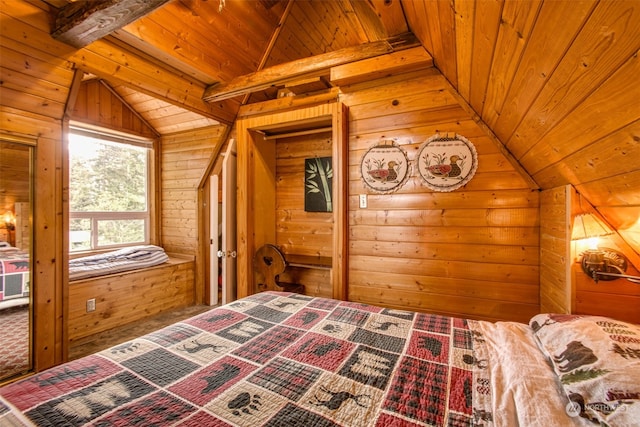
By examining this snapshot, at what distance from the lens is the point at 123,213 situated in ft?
12.1

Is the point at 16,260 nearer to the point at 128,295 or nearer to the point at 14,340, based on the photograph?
the point at 14,340

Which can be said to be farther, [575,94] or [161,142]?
[161,142]

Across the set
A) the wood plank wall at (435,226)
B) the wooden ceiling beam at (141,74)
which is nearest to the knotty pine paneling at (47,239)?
the wooden ceiling beam at (141,74)

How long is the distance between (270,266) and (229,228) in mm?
603

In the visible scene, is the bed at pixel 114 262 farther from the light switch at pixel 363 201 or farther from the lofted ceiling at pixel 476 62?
the light switch at pixel 363 201

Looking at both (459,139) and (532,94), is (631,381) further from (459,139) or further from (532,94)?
(459,139)

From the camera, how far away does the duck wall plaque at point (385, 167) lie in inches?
90.7

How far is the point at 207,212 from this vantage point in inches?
148

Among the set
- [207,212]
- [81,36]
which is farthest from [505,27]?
[207,212]

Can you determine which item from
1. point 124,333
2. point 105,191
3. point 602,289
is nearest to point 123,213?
point 105,191

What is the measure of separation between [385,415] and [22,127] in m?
2.63

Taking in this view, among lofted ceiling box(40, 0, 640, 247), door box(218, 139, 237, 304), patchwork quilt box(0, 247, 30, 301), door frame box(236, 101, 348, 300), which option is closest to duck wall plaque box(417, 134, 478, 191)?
lofted ceiling box(40, 0, 640, 247)

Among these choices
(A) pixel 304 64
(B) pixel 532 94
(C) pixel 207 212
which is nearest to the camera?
(B) pixel 532 94

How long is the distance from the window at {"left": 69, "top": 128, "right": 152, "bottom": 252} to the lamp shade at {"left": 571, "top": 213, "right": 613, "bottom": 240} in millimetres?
4539
